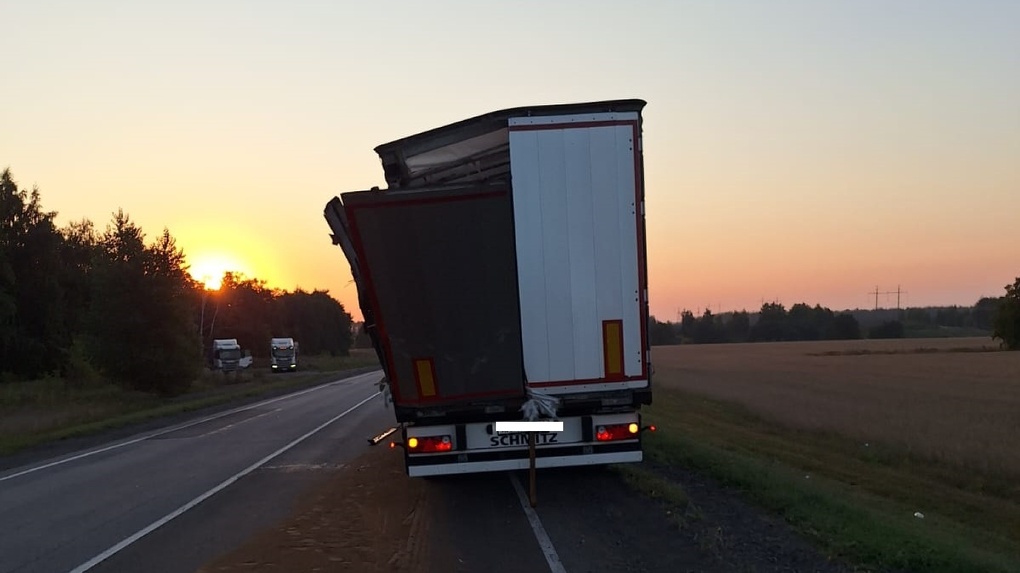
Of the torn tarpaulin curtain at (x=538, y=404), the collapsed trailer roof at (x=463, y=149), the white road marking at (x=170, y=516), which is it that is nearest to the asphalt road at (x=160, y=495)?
the white road marking at (x=170, y=516)

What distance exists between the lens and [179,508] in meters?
9.72

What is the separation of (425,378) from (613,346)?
6.16 feet

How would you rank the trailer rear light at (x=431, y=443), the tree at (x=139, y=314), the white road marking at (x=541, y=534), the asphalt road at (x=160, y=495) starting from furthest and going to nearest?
the tree at (x=139, y=314), the trailer rear light at (x=431, y=443), the asphalt road at (x=160, y=495), the white road marking at (x=541, y=534)

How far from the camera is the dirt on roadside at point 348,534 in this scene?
22.6 ft

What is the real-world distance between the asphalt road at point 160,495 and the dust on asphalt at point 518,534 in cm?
60

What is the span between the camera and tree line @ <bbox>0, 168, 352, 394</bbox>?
35531 millimetres

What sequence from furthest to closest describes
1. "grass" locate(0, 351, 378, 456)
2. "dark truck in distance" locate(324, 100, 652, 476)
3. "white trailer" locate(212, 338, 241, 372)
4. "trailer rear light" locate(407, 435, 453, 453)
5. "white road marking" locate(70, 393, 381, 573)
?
A: 1. "white trailer" locate(212, 338, 241, 372)
2. "grass" locate(0, 351, 378, 456)
3. "trailer rear light" locate(407, 435, 453, 453)
4. "dark truck in distance" locate(324, 100, 652, 476)
5. "white road marking" locate(70, 393, 381, 573)

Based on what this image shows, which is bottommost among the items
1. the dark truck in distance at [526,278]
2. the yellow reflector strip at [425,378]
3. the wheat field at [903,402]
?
the wheat field at [903,402]

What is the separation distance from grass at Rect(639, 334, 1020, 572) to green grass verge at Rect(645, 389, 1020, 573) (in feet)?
0.09

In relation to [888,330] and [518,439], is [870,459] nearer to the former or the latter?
[518,439]

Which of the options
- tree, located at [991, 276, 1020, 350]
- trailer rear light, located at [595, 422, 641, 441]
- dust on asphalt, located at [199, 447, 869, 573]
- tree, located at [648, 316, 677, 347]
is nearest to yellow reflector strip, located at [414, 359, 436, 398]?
dust on asphalt, located at [199, 447, 869, 573]

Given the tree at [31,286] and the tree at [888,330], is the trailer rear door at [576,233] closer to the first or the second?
the tree at [31,286]

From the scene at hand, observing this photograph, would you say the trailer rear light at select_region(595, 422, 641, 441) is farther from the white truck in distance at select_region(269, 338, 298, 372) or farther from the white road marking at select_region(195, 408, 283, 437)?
the white truck in distance at select_region(269, 338, 298, 372)

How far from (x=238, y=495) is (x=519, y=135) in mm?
5915
